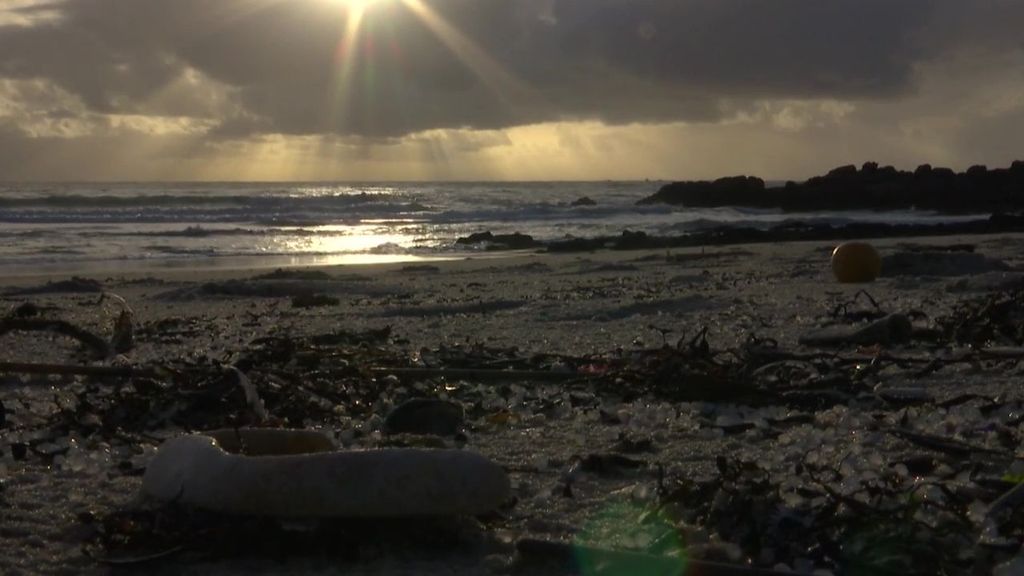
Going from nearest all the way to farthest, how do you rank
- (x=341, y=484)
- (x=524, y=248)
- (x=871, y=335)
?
1. (x=341, y=484)
2. (x=871, y=335)
3. (x=524, y=248)

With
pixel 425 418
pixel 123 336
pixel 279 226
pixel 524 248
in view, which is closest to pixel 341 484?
pixel 425 418

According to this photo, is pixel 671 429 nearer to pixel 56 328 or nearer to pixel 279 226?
pixel 56 328

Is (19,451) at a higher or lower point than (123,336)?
→ higher

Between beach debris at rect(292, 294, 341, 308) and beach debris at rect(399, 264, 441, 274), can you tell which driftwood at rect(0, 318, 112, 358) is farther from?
beach debris at rect(399, 264, 441, 274)

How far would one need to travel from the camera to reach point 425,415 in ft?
14.2

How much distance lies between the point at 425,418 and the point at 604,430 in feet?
2.36

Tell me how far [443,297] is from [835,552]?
8632 millimetres

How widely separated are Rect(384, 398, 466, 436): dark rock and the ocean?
14317 millimetres

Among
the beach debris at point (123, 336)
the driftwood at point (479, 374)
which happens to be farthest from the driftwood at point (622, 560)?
the beach debris at point (123, 336)

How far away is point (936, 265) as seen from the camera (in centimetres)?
1156

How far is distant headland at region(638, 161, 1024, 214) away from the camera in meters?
39.3

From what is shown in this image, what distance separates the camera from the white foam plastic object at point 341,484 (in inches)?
106

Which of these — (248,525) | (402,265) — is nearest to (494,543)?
(248,525)

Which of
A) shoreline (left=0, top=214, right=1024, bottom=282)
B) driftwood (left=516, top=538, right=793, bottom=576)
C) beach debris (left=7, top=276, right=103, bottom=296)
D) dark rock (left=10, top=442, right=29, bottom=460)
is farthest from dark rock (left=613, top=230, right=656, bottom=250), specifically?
driftwood (left=516, top=538, right=793, bottom=576)
